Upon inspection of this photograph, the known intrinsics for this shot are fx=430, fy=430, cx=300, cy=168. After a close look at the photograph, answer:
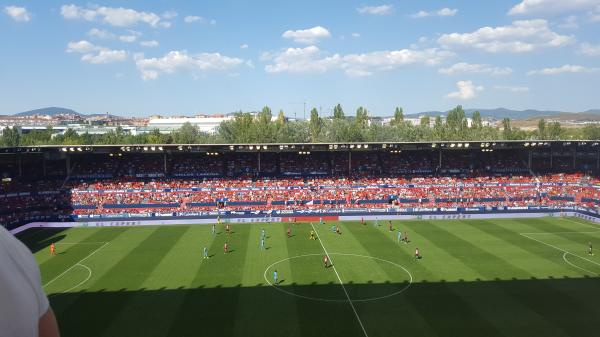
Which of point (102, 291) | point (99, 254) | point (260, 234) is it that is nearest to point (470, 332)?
point (102, 291)

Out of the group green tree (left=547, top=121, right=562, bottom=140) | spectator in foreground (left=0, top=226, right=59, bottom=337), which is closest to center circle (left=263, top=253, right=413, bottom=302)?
spectator in foreground (left=0, top=226, right=59, bottom=337)

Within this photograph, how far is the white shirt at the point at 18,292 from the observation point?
167 cm

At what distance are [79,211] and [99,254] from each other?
56.6 feet

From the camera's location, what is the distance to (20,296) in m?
1.70

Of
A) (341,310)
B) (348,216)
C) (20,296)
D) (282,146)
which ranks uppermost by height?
(20,296)

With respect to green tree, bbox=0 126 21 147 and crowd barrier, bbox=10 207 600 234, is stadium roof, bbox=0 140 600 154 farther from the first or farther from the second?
green tree, bbox=0 126 21 147

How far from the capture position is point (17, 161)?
55.5 meters

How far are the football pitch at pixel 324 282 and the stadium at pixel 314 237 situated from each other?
5.8 inches

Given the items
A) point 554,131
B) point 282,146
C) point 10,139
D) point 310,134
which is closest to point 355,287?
point 282,146

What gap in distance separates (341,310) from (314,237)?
17.5 meters

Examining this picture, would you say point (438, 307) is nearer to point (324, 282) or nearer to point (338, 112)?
point (324, 282)

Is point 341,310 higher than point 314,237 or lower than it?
lower

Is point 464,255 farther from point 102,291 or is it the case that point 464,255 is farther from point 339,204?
point 102,291

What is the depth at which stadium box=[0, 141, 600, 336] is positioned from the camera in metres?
24.1
